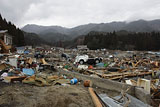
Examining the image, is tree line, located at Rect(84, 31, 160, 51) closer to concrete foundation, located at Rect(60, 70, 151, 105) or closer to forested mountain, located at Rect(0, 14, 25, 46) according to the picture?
forested mountain, located at Rect(0, 14, 25, 46)

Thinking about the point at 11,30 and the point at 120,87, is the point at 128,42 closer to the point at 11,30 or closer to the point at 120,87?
the point at 11,30

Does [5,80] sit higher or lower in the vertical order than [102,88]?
higher

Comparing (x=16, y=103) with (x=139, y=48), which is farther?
(x=139, y=48)

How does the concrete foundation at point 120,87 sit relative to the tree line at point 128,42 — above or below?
below

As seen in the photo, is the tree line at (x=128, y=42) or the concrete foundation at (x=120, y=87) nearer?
the concrete foundation at (x=120, y=87)

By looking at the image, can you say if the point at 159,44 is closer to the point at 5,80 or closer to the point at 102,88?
the point at 102,88

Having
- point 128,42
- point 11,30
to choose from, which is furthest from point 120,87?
point 128,42

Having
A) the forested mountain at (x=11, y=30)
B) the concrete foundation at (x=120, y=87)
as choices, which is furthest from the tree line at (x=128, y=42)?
the concrete foundation at (x=120, y=87)

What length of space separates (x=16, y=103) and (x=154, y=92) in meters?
5.44

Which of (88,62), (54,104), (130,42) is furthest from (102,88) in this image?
(130,42)

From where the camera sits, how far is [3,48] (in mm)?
17141

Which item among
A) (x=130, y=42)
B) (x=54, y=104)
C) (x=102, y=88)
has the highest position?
(x=130, y=42)

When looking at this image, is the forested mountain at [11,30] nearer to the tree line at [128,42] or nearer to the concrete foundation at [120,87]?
the tree line at [128,42]

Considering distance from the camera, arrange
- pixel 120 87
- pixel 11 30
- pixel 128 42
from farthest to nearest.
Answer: pixel 128 42 → pixel 11 30 → pixel 120 87
